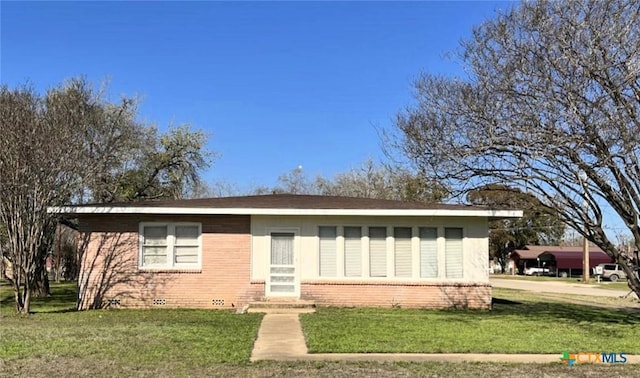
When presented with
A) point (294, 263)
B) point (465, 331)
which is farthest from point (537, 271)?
point (465, 331)

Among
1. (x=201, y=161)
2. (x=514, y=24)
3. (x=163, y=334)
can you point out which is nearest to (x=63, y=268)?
(x=201, y=161)

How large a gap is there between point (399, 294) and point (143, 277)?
7.26 metres

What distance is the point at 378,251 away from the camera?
1694cm

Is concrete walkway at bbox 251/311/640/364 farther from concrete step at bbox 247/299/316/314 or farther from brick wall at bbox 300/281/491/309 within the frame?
brick wall at bbox 300/281/491/309

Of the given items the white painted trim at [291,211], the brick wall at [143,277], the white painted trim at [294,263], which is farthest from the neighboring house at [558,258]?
the brick wall at [143,277]

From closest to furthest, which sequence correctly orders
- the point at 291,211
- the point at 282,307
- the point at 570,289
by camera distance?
the point at 282,307 < the point at 291,211 < the point at 570,289

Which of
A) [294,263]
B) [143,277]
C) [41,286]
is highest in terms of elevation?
[294,263]

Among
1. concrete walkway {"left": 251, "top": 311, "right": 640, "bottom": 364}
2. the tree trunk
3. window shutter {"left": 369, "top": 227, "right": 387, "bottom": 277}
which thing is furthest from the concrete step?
the tree trunk

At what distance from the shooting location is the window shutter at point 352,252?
1683 cm

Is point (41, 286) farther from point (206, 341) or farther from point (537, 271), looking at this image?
point (537, 271)

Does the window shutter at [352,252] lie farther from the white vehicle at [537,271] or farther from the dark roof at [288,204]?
the white vehicle at [537,271]

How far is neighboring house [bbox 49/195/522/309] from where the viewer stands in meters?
16.4

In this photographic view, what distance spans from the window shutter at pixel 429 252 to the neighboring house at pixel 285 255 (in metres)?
0.03

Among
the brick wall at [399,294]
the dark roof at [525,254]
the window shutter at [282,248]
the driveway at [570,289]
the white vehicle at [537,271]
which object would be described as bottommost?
the white vehicle at [537,271]
